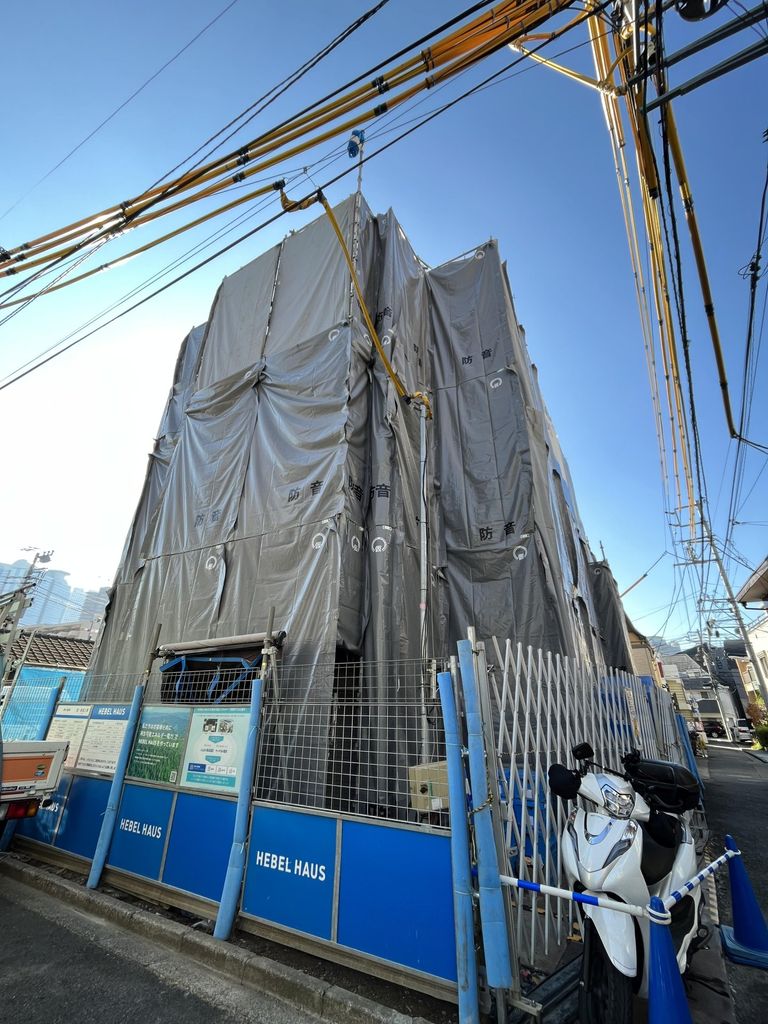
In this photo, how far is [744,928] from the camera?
2.62 m

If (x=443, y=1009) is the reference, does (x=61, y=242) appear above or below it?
above

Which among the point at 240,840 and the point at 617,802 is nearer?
the point at 617,802

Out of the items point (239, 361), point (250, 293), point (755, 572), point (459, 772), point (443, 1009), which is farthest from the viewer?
point (755, 572)

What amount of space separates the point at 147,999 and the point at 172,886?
112cm

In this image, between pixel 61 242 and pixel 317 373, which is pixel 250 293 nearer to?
pixel 317 373

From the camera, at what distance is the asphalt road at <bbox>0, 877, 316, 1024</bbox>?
2314 millimetres

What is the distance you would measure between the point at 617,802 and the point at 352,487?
14.6 feet

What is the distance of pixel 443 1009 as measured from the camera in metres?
2.28


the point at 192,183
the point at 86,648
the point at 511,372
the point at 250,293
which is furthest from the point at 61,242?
the point at 86,648

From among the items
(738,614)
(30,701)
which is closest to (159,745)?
(30,701)

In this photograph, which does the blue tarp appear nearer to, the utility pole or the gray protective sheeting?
the gray protective sheeting

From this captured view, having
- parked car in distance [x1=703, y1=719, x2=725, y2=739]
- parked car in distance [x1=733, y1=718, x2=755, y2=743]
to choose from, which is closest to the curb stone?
parked car in distance [x1=733, y1=718, x2=755, y2=743]

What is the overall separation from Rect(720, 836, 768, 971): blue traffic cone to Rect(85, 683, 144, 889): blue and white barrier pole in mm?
4691

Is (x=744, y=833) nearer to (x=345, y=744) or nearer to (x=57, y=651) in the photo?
(x=345, y=744)
